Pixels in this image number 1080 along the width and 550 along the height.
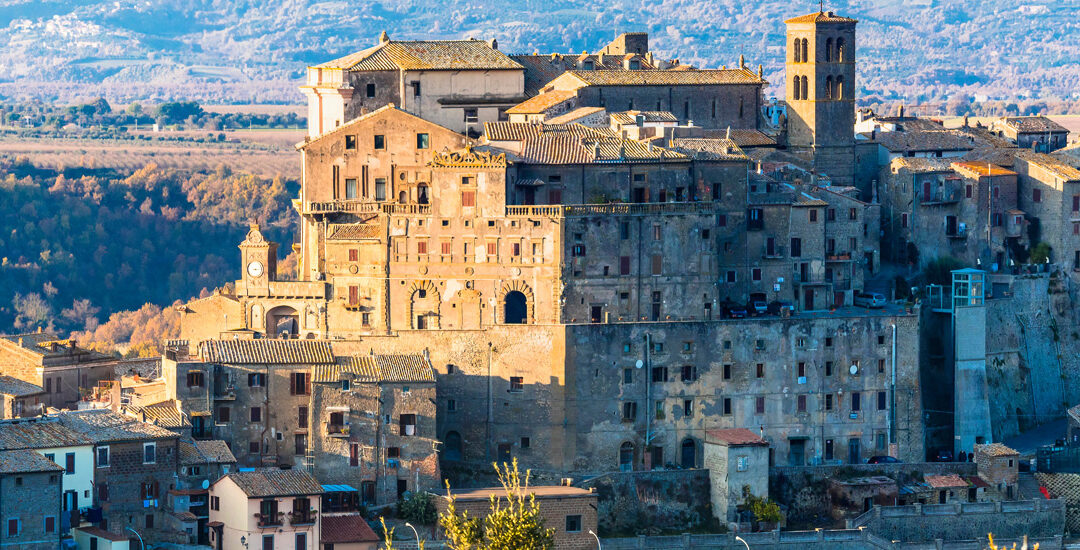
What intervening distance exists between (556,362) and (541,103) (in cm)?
1336

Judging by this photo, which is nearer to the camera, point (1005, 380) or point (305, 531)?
point (305, 531)

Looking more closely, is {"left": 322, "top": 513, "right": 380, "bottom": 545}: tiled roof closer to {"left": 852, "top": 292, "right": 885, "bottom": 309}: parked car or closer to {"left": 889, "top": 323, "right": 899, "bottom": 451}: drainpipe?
{"left": 889, "top": 323, "right": 899, "bottom": 451}: drainpipe

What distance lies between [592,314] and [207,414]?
1445 centimetres

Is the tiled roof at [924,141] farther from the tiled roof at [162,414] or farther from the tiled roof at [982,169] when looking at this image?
the tiled roof at [162,414]

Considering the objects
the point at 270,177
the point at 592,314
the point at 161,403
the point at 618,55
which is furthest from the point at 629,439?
the point at 270,177

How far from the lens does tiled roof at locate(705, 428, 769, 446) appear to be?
8188 centimetres

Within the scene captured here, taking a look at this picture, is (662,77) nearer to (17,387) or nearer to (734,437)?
(734,437)

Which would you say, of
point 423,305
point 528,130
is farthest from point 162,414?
point 528,130

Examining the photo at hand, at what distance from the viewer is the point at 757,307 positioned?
86812 mm

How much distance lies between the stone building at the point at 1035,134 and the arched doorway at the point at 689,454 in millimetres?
30159

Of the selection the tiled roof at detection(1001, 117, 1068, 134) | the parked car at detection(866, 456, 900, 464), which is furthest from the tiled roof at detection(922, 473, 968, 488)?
the tiled roof at detection(1001, 117, 1068, 134)

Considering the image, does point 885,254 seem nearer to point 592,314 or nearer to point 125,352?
point 592,314

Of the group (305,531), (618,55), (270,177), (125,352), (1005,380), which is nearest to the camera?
(305,531)

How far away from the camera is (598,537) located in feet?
260
